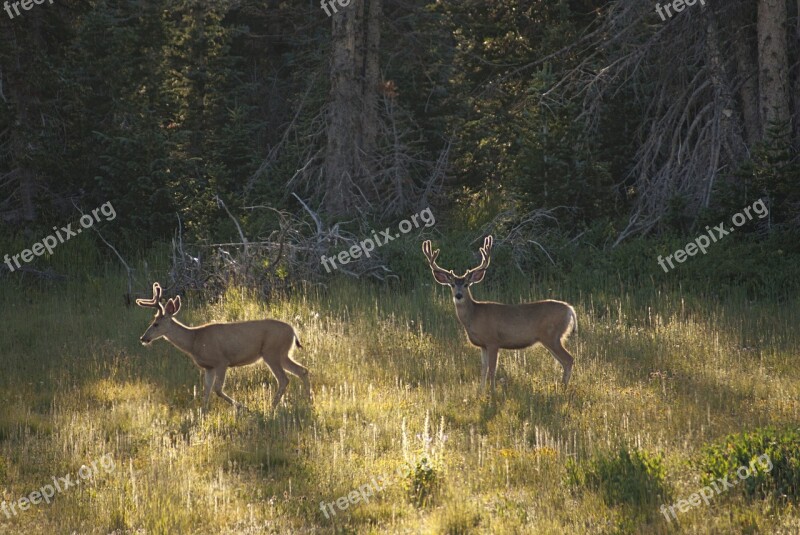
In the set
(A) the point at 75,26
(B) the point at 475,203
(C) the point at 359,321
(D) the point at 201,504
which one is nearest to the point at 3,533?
(D) the point at 201,504

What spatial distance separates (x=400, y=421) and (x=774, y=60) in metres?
10.3

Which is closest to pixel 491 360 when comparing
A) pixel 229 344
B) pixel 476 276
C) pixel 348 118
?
pixel 476 276

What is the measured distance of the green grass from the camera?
661 cm

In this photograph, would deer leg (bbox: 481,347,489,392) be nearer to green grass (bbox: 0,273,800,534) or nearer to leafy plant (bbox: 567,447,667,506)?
green grass (bbox: 0,273,800,534)

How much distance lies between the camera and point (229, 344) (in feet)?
30.9

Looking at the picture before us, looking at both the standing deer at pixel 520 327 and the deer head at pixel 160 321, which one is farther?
the standing deer at pixel 520 327

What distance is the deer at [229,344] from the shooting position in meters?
9.41

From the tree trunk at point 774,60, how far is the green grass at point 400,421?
12.6 feet

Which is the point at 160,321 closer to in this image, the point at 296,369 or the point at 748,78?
the point at 296,369

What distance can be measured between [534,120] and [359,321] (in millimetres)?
6402

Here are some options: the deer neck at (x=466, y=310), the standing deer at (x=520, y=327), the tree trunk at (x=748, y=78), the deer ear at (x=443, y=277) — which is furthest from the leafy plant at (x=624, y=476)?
the tree trunk at (x=748, y=78)

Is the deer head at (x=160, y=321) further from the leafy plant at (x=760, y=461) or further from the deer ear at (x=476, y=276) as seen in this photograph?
the leafy plant at (x=760, y=461)

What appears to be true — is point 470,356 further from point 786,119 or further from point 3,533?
point 786,119

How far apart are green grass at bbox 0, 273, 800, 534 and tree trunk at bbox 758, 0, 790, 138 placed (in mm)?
3852
